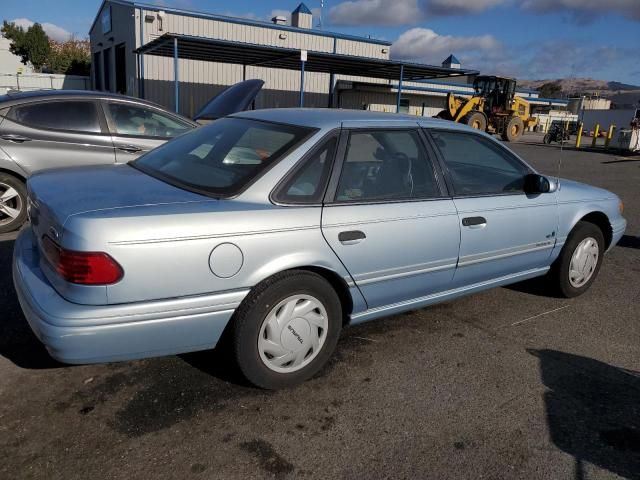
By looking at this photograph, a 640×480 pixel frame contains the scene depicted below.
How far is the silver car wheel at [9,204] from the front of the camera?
5.50m

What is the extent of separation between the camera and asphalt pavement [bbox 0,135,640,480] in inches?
93.2

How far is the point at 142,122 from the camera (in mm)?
6242

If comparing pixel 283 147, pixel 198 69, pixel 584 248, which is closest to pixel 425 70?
pixel 198 69

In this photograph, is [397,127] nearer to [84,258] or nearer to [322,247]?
[322,247]

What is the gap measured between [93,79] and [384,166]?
3900 cm

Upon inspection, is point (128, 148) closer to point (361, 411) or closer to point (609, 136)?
point (361, 411)

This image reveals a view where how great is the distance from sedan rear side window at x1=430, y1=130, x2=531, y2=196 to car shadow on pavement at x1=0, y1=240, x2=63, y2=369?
2.78m

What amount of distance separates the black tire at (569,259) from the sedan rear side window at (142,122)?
4.48 metres

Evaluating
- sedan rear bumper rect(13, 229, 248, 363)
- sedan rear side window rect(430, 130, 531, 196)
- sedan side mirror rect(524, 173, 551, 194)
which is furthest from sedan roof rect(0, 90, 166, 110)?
sedan side mirror rect(524, 173, 551, 194)

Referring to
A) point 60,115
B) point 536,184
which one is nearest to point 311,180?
point 536,184

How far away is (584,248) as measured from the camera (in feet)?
14.6

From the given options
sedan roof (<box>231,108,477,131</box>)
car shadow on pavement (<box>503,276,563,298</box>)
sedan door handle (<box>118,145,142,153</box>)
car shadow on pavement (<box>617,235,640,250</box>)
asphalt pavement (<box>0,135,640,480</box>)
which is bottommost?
asphalt pavement (<box>0,135,640,480</box>)

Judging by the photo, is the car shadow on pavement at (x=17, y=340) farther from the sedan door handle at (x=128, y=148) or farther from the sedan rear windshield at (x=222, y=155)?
the sedan door handle at (x=128, y=148)

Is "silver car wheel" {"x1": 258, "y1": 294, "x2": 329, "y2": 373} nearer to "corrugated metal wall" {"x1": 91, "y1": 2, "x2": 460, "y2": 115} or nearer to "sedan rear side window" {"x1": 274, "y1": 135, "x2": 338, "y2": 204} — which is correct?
"sedan rear side window" {"x1": 274, "y1": 135, "x2": 338, "y2": 204}
